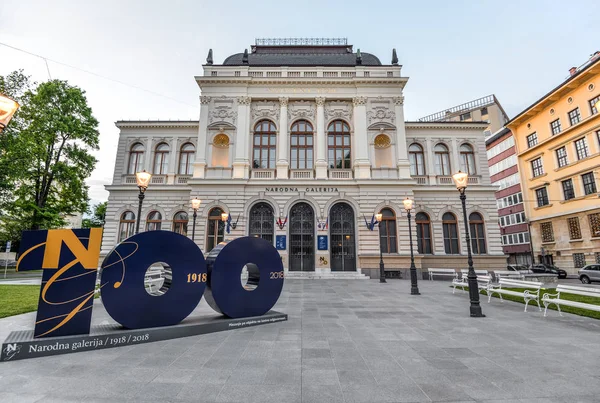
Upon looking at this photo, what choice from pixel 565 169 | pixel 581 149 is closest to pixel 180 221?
pixel 565 169

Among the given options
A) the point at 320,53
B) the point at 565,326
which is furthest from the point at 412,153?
the point at 565,326

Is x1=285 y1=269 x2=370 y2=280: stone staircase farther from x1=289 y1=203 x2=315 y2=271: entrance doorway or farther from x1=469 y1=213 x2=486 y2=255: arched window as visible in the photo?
x1=469 y1=213 x2=486 y2=255: arched window

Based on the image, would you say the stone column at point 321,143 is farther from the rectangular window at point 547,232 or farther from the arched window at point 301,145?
the rectangular window at point 547,232

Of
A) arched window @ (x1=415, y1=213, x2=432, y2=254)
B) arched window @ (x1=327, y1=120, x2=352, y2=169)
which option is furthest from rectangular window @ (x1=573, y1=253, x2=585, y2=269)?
arched window @ (x1=327, y1=120, x2=352, y2=169)

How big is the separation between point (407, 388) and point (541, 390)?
1.78 metres

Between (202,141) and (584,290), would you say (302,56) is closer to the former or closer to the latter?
(202,141)

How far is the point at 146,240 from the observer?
21.1 feet

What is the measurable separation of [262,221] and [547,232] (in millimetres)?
31816

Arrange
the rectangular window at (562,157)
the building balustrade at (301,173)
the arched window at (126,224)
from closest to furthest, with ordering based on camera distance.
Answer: the building balustrade at (301,173) < the arched window at (126,224) < the rectangular window at (562,157)

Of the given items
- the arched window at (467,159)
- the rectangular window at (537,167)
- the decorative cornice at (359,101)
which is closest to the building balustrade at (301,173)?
the decorative cornice at (359,101)

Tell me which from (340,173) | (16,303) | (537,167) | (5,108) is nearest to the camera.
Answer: (5,108)

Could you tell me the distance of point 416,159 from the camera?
24953 mm

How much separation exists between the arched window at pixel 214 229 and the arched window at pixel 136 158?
28.2ft

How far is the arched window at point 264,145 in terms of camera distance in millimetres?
23609
